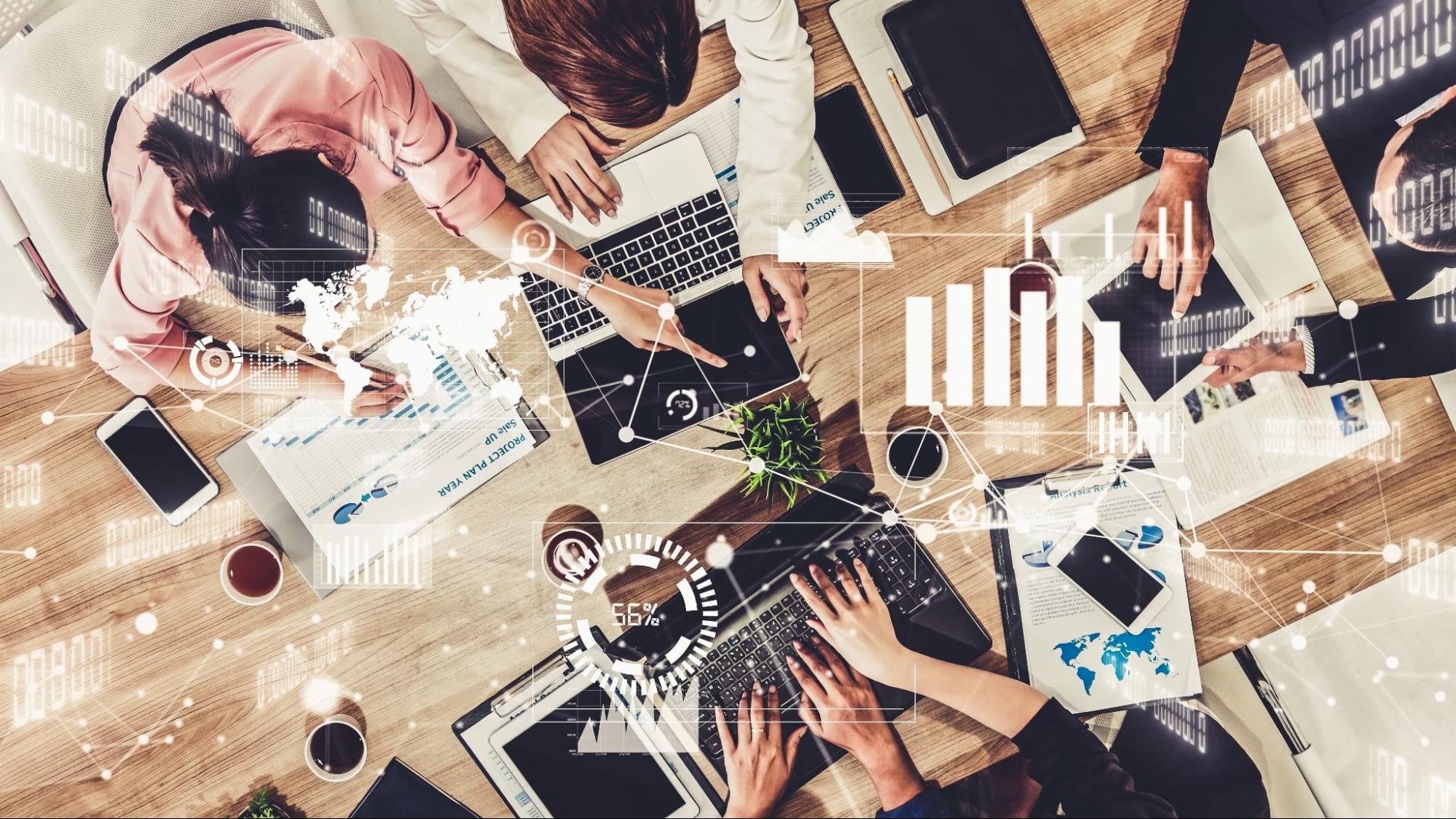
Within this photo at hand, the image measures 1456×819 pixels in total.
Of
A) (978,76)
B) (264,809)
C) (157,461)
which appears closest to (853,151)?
(978,76)

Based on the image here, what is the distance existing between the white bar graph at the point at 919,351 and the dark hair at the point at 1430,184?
74 centimetres

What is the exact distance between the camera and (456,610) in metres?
1.15

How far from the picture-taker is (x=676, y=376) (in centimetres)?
110

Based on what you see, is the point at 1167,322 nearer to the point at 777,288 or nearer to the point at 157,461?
the point at 777,288

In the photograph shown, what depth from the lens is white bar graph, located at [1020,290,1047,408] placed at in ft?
3.67

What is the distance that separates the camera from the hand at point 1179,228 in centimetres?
109

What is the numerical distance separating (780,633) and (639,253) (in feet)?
2.07

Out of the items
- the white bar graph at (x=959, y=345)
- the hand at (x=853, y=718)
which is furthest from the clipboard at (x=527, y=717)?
the white bar graph at (x=959, y=345)

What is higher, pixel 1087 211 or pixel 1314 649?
pixel 1087 211

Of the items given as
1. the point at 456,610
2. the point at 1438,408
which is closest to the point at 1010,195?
the point at 1438,408

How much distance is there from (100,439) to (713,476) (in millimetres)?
956

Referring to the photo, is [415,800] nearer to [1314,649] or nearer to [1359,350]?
[1314,649]

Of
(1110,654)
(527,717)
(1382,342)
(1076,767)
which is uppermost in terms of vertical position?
(527,717)

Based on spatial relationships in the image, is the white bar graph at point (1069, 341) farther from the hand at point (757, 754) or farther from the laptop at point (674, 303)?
the hand at point (757, 754)
